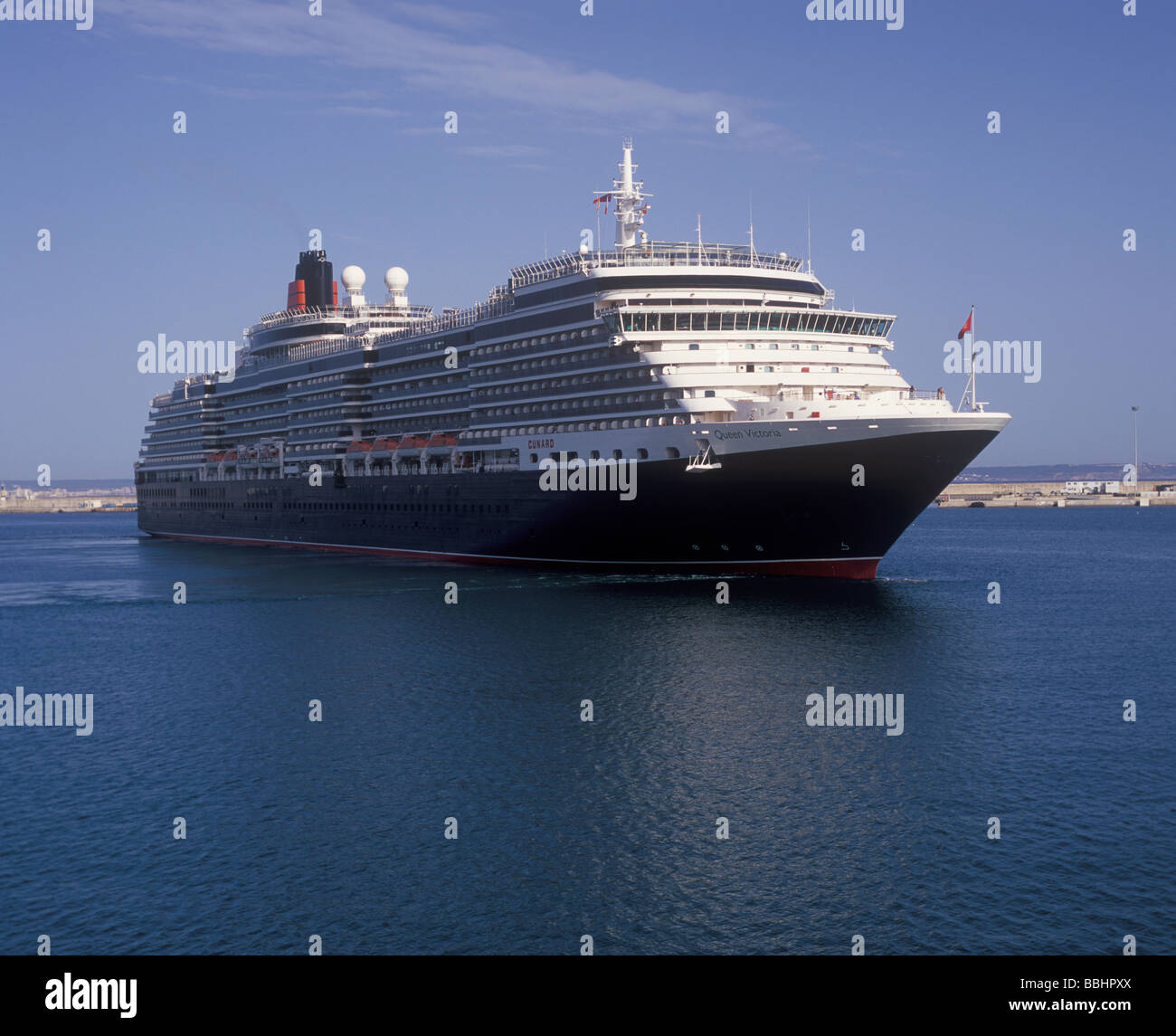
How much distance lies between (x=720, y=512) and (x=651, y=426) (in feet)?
20.3

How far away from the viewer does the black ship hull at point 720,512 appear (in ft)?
176

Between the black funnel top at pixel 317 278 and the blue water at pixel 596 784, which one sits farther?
the black funnel top at pixel 317 278

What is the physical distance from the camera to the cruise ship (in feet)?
178

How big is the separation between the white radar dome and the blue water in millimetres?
63060

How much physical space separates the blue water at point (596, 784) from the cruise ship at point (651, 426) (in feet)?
21.1

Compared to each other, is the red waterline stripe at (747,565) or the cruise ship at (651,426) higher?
the cruise ship at (651,426)

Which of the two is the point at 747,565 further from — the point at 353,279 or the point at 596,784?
the point at 353,279

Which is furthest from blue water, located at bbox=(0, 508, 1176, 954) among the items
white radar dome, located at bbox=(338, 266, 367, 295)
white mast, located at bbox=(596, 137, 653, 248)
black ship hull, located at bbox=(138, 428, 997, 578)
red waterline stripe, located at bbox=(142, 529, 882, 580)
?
white radar dome, located at bbox=(338, 266, 367, 295)

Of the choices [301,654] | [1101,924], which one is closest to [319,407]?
[301,654]

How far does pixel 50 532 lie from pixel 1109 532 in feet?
535

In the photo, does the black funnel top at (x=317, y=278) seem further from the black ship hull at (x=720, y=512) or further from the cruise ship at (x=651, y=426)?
the black ship hull at (x=720, y=512)

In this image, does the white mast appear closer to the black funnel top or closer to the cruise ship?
the cruise ship

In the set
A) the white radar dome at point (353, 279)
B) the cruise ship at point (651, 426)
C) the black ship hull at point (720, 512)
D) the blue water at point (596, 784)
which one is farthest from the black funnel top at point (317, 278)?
the blue water at point (596, 784)

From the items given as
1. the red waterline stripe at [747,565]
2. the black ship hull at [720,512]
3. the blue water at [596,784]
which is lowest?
the blue water at [596,784]
